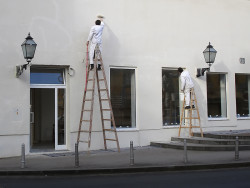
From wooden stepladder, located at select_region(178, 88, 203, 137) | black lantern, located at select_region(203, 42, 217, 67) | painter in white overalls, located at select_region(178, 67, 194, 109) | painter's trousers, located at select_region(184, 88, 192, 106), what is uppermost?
black lantern, located at select_region(203, 42, 217, 67)

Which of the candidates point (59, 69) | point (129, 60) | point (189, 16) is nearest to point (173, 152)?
point (129, 60)

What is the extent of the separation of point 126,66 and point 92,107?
2.85 metres

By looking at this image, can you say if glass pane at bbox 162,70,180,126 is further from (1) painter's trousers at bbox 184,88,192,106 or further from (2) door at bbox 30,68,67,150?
(2) door at bbox 30,68,67,150

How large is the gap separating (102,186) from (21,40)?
7.66 meters

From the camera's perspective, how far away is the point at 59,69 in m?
15.1

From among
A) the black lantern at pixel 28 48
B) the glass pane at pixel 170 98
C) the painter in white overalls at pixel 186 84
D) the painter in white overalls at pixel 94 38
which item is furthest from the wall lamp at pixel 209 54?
the black lantern at pixel 28 48

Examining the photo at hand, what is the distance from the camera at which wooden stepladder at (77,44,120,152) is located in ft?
47.3

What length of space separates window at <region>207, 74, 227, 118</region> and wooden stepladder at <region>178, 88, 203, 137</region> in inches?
41.3

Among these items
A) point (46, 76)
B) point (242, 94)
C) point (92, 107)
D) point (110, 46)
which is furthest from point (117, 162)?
point (242, 94)

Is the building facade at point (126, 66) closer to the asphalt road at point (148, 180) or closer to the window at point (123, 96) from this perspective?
the window at point (123, 96)

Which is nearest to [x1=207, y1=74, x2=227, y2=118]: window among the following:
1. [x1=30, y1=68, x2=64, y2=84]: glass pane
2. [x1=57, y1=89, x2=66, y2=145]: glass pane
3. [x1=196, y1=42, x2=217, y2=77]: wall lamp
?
[x1=196, y1=42, x2=217, y2=77]: wall lamp

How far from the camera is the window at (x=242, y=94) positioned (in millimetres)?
19094

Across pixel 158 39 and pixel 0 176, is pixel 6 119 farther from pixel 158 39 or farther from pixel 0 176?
pixel 158 39

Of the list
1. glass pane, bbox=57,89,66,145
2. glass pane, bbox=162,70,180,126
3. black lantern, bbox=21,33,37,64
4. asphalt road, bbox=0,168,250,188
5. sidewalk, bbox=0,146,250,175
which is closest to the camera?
asphalt road, bbox=0,168,250,188
